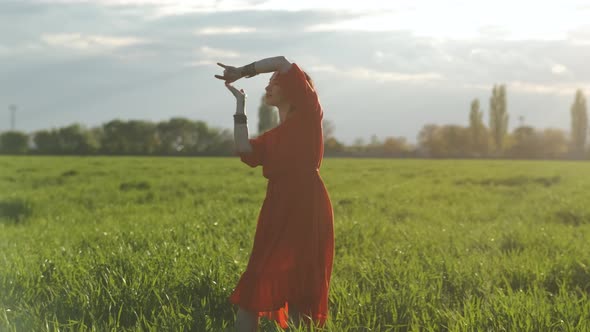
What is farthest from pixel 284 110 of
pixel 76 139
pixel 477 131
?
pixel 477 131

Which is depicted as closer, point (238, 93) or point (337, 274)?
point (238, 93)

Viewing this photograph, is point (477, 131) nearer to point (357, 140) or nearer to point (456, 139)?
point (456, 139)

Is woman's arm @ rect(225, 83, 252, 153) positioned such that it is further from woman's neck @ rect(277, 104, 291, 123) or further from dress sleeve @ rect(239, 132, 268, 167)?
woman's neck @ rect(277, 104, 291, 123)

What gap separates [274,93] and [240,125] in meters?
0.27

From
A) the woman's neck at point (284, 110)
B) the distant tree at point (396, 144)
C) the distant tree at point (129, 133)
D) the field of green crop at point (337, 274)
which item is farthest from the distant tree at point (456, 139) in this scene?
the woman's neck at point (284, 110)

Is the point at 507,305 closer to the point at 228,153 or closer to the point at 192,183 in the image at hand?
the point at 192,183

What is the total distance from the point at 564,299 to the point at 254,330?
241cm

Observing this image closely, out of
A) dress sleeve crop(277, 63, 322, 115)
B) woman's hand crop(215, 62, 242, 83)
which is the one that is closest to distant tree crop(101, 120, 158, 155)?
woman's hand crop(215, 62, 242, 83)

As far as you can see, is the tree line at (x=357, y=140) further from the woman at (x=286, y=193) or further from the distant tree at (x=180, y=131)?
the woman at (x=286, y=193)

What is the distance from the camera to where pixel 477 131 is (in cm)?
9181

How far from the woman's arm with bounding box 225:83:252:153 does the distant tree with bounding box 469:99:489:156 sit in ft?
293

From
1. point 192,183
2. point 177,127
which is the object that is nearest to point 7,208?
point 192,183

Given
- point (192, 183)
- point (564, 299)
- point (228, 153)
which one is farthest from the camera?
point (228, 153)

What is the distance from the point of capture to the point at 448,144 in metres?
94.7
